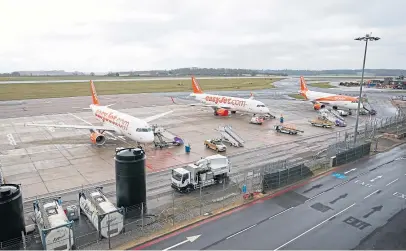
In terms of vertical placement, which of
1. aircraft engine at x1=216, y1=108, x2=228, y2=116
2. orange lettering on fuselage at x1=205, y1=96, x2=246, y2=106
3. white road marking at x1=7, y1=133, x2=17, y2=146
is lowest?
white road marking at x1=7, y1=133, x2=17, y2=146

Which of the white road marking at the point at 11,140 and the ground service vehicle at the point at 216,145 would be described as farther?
the white road marking at the point at 11,140

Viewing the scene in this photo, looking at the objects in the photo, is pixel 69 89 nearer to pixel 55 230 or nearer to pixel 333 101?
pixel 333 101

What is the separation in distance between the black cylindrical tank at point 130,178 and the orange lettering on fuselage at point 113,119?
17.8 meters

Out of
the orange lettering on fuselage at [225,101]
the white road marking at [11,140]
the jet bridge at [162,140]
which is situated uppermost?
the orange lettering on fuselage at [225,101]

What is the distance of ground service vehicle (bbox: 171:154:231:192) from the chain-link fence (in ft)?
1.85

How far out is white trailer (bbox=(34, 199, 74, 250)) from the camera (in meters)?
17.0

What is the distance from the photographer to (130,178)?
859 inches

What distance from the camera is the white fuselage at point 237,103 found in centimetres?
6189

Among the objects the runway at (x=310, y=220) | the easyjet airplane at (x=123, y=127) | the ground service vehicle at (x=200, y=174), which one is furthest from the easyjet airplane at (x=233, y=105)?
the ground service vehicle at (x=200, y=174)

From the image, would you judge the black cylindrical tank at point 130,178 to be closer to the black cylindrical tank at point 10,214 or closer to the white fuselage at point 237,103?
the black cylindrical tank at point 10,214

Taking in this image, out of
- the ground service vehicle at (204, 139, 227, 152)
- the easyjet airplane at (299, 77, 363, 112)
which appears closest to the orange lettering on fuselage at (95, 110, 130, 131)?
the ground service vehicle at (204, 139, 227, 152)

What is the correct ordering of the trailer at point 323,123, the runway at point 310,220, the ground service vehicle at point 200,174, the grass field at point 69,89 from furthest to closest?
1. the grass field at point 69,89
2. the trailer at point 323,123
3. the ground service vehicle at point 200,174
4. the runway at point 310,220

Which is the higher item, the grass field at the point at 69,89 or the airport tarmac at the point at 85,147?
the grass field at the point at 69,89

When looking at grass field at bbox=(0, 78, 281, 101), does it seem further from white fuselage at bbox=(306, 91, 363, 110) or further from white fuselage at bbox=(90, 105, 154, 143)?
white fuselage at bbox=(90, 105, 154, 143)
